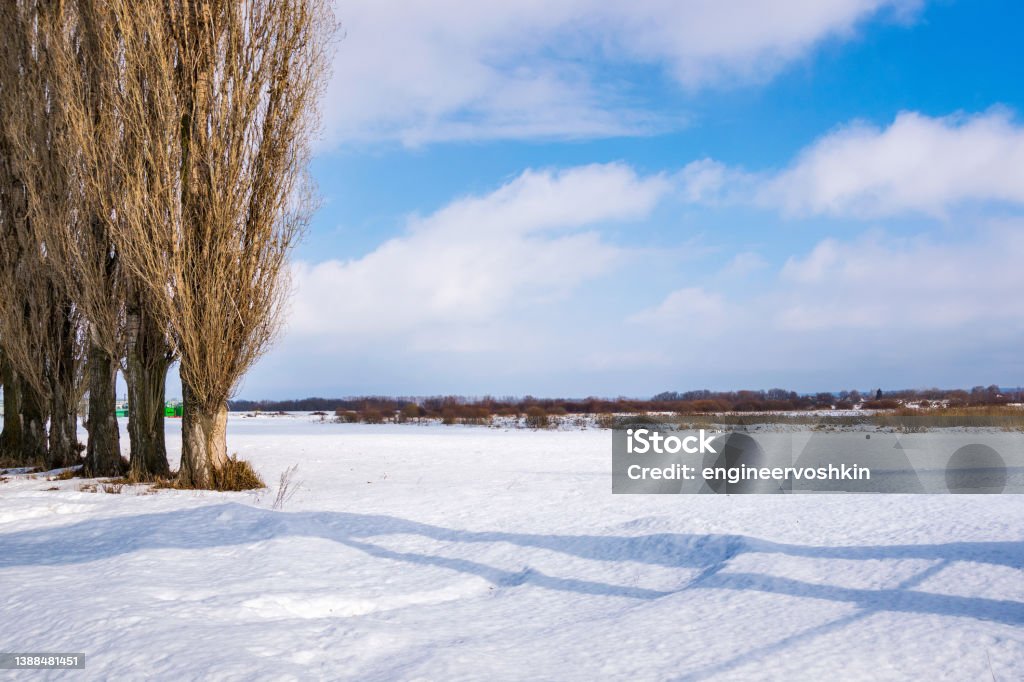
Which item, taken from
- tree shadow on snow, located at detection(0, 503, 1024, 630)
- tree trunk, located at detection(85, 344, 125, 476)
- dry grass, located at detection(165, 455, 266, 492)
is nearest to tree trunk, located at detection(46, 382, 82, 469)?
tree trunk, located at detection(85, 344, 125, 476)

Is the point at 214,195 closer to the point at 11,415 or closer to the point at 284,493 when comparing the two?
the point at 284,493

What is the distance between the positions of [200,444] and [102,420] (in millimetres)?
2542

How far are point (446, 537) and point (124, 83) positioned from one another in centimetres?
853

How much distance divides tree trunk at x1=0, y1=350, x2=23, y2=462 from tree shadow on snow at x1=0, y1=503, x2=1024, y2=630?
32.1 ft

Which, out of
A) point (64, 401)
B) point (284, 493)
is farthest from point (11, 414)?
point (284, 493)

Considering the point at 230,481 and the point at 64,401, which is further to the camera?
the point at 64,401

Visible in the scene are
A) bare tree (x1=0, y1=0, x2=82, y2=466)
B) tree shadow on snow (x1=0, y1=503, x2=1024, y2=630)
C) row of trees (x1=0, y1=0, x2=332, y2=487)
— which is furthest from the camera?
bare tree (x1=0, y1=0, x2=82, y2=466)

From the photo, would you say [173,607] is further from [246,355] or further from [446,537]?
[246,355]

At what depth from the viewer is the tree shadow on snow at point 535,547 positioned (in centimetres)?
475

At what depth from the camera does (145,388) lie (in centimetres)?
1133

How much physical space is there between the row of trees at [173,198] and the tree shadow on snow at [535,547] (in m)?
3.31

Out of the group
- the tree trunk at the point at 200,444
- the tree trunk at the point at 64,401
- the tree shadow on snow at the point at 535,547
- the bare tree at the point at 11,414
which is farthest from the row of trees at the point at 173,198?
the bare tree at the point at 11,414

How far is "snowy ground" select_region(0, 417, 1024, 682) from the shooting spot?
3.81 m

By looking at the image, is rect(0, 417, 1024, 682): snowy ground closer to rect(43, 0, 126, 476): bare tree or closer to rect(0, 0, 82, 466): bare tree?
rect(43, 0, 126, 476): bare tree
